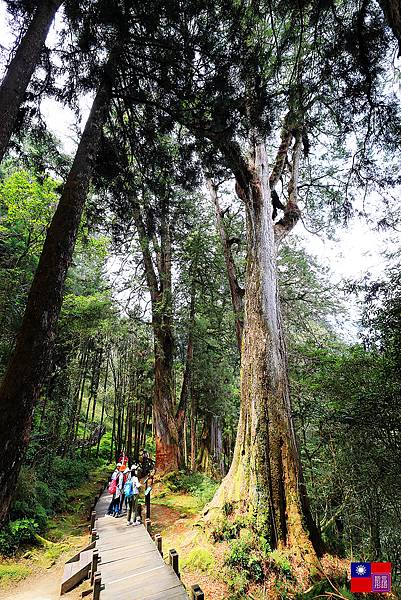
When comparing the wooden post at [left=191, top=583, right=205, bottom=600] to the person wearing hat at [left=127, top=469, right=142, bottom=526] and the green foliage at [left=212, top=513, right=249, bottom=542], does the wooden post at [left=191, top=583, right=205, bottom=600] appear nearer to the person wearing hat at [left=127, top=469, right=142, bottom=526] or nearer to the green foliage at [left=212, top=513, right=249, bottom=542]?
the green foliage at [left=212, top=513, right=249, bottom=542]

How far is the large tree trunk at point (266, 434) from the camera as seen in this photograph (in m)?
4.24

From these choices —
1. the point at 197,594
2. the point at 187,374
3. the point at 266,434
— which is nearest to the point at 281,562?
the point at 197,594

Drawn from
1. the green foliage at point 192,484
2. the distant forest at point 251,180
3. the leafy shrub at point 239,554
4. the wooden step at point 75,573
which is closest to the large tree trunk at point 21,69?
the distant forest at point 251,180

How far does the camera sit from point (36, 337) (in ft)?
8.32

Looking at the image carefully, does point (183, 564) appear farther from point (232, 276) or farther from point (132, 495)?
point (232, 276)

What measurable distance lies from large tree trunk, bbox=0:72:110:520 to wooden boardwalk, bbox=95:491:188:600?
312cm

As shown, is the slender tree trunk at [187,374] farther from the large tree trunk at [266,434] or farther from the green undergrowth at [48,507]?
the large tree trunk at [266,434]

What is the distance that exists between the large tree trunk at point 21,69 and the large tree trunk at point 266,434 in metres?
4.08

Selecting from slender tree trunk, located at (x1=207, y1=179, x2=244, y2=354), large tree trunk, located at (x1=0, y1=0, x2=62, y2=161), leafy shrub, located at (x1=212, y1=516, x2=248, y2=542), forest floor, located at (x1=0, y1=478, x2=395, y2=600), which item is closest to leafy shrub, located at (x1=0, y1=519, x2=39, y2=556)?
forest floor, located at (x1=0, y1=478, x2=395, y2=600)

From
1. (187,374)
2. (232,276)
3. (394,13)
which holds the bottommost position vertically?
(187,374)

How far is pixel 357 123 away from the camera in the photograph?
15.2ft

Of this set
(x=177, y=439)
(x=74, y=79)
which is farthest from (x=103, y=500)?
(x=74, y=79)

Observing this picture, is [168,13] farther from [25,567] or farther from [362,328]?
[25,567]

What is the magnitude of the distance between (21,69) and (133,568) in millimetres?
6921
